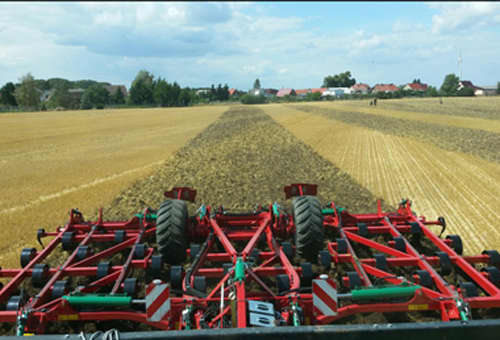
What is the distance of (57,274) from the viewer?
15.4ft

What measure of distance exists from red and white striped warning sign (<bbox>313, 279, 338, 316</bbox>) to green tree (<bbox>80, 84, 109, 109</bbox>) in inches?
3643

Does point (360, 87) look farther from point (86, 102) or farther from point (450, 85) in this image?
point (86, 102)

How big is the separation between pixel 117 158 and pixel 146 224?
490 inches

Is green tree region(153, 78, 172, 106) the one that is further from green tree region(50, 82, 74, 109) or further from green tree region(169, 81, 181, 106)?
green tree region(50, 82, 74, 109)

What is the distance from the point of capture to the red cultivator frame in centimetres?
365

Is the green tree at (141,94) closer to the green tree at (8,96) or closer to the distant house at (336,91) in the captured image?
the green tree at (8,96)

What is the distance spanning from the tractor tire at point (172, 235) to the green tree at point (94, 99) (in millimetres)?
89800

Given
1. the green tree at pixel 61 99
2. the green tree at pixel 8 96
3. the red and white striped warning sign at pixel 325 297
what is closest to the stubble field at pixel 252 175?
the red and white striped warning sign at pixel 325 297

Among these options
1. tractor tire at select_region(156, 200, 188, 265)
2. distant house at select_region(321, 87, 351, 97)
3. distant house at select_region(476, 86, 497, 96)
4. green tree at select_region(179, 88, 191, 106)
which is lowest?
tractor tire at select_region(156, 200, 188, 265)

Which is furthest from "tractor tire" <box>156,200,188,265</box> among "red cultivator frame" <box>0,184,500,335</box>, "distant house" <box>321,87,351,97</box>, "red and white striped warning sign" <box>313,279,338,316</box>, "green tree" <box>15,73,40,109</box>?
"distant house" <box>321,87,351,97</box>

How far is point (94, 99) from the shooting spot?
3556 inches

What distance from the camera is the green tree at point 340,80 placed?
527ft

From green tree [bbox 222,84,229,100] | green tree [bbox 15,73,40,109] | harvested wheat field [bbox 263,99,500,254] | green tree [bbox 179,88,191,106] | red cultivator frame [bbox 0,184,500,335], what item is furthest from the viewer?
green tree [bbox 222,84,229,100]

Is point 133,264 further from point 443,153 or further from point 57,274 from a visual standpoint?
point 443,153
